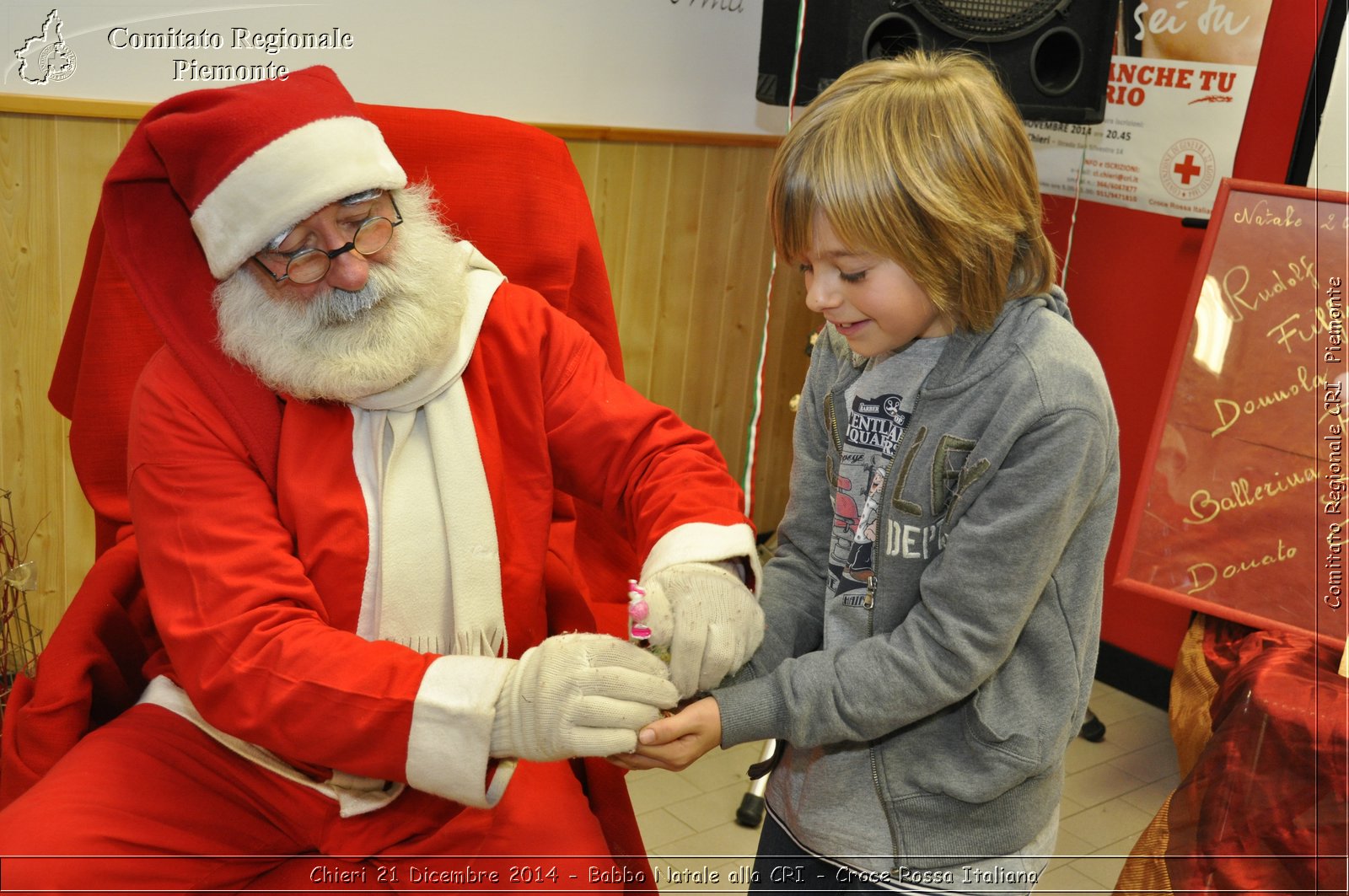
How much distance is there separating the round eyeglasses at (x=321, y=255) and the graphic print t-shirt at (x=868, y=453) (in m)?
0.60

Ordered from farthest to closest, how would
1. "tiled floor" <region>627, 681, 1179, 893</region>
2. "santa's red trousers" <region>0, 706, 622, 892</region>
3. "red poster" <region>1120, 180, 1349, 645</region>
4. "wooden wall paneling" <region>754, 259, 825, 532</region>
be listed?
"wooden wall paneling" <region>754, 259, 825, 532</region>
"tiled floor" <region>627, 681, 1179, 893</region>
"red poster" <region>1120, 180, 1349, 645</region>
"santa's red trousers" <region>0, 706, 622, 892</region>

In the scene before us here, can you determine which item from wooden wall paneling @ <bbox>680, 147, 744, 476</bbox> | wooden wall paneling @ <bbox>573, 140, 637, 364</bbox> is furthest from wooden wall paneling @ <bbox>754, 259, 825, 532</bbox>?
wooden wall paneling @ <bbox>573, 140, 637, 364</bbox>

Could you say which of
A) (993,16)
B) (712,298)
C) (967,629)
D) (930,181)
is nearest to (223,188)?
(930,181)

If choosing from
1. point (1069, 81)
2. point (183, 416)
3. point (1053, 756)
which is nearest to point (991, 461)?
point (1053, 756)

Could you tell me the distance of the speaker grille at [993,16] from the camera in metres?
1.96

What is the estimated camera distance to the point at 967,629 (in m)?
1.15

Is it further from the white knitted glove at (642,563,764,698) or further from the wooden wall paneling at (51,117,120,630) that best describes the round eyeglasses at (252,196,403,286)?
the wooden wall paneling at (51,117,120,630)

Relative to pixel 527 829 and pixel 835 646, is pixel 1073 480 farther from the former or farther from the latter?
pixel 527 829

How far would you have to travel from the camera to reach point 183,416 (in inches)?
52.7

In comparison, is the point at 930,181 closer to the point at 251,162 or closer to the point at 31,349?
the point at 251,162

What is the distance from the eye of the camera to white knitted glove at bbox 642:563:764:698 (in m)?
1.25

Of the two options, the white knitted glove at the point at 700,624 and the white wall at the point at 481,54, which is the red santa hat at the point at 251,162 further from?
the white wall at the point at 481,54

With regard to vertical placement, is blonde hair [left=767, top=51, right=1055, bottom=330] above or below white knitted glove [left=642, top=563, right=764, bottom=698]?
above

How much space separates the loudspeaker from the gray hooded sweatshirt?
2.95ft
